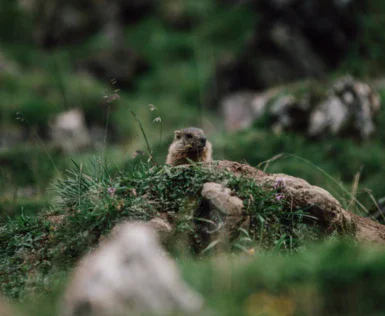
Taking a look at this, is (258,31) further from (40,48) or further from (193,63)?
(40,48)

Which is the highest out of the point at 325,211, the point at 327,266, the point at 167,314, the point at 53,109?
the point at 167,314

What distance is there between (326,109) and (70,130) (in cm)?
538

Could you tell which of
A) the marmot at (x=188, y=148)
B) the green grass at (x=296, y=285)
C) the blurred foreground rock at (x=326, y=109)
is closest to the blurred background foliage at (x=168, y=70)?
the blurred foreground rock at (x=326, y=109)

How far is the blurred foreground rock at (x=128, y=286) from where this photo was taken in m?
2.49

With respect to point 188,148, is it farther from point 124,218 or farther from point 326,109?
point 326,109

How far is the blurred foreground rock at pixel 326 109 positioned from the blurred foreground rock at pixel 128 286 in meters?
7.62

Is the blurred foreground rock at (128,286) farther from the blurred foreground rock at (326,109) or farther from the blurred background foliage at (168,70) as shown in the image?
the blurred foreground rock at (326,109)

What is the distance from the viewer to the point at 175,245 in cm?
431

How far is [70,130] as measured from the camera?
11.9 m

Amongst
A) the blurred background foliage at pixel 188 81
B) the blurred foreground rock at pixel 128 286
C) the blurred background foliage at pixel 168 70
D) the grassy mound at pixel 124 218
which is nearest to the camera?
the blurred foreground rock at pixel 128 286

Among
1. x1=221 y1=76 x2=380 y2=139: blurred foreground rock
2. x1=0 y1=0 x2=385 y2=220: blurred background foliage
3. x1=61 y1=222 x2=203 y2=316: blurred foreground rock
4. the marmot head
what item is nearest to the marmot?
the marmot head

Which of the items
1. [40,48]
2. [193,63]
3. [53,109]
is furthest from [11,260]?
[40,48]

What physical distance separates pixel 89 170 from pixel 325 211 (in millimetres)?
2083

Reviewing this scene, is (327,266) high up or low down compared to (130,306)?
down
